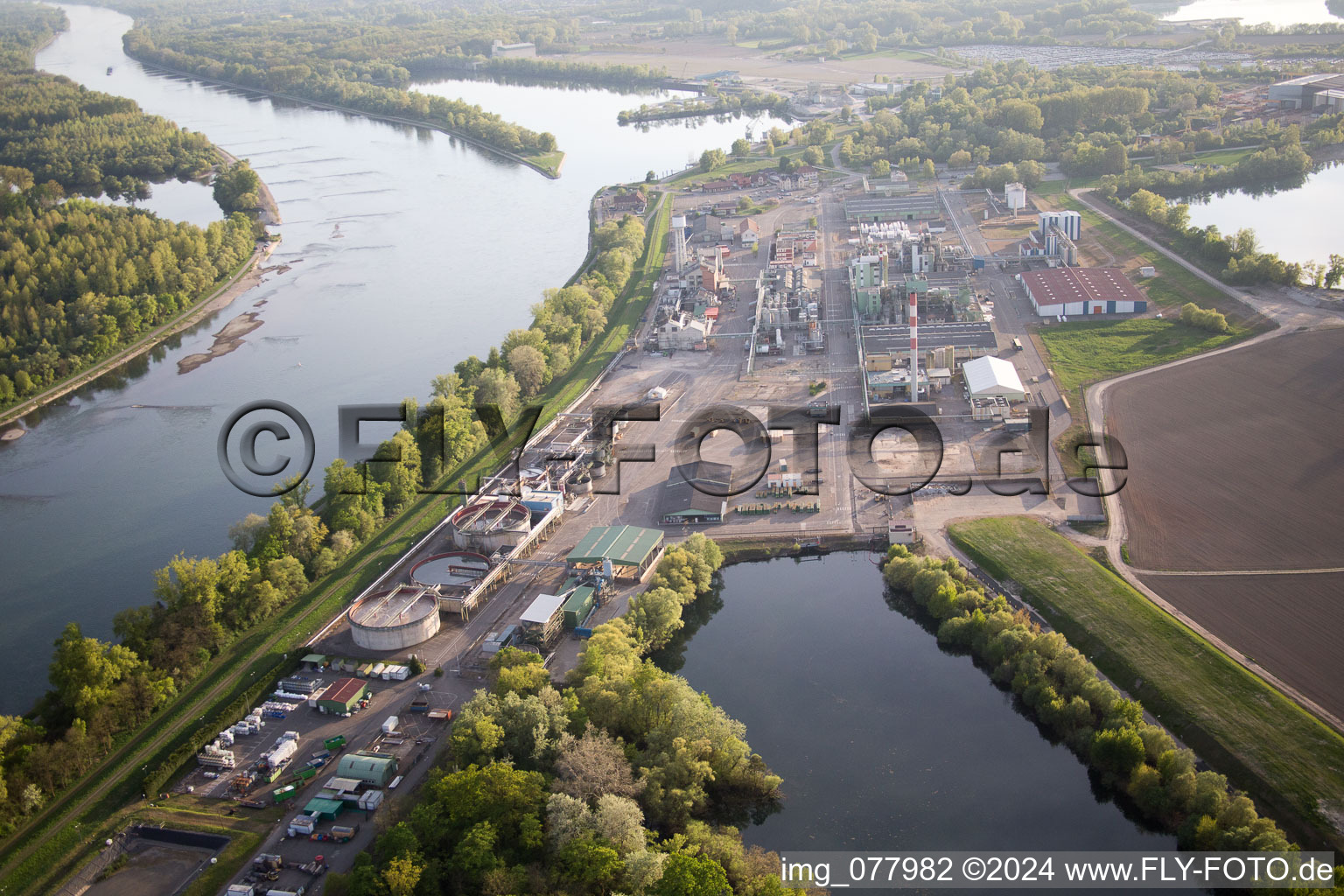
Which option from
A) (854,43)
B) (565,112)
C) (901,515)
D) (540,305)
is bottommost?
(901,515)

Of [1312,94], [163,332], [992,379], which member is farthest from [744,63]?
[992,379]

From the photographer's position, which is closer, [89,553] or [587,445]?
[89,553]

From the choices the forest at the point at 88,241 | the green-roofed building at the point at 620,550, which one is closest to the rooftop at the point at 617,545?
the green-roofed building at the point at 620,550

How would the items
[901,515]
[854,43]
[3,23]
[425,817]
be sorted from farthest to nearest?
1. [3,23]
2. [854,43]
3. [901,515]
4. [425,817]

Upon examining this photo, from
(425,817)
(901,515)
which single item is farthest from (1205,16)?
(425,817)

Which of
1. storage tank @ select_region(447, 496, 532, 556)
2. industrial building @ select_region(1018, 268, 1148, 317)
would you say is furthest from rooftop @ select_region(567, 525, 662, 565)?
industrial building @ select_region(1018, 268, 1148, 317)

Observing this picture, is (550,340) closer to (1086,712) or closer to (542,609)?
(542,609)

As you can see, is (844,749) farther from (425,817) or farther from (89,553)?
(89,553)

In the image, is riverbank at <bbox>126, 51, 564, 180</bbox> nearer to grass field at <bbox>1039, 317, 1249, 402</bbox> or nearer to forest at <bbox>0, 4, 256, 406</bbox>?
forest at <bbox>0, 4, 256, 406</bbox>
